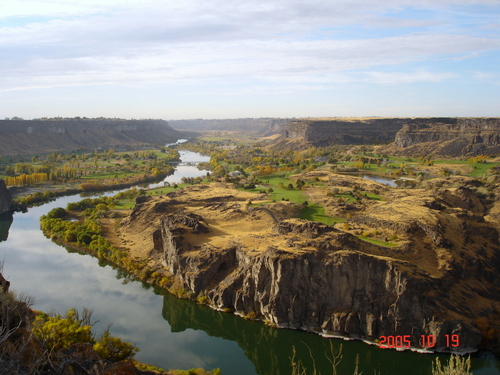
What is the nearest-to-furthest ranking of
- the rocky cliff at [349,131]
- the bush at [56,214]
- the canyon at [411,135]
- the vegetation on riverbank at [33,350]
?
the vegetation on riverbank at [33,350], the bush at [56,214], the canyon at [411,135], the rocky cliff at [349,131]

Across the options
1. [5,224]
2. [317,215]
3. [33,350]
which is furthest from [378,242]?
[5,224]

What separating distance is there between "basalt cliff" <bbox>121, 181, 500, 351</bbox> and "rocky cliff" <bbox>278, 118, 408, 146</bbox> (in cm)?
10745

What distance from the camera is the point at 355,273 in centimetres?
2936

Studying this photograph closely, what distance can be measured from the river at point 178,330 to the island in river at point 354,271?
105cm

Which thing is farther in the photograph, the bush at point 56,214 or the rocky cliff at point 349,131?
the rocky cliff at point 349,131

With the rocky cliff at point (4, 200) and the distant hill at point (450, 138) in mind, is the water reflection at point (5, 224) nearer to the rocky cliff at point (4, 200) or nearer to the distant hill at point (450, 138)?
the rocky cliff at point (4, 200)

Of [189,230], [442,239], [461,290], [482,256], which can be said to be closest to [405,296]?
[461,290]

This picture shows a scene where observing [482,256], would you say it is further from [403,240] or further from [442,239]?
[403,240]

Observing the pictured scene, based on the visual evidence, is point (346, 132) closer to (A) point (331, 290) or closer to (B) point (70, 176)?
(B) point (70, 176)

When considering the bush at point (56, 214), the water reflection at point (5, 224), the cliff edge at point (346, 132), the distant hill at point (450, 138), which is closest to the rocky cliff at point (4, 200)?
the water reflection at point (5, 224)

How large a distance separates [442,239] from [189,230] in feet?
75.4

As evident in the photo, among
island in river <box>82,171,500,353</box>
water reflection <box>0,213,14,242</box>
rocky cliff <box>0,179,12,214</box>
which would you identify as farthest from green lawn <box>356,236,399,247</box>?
rocky cliff <box>0,179,12,214</box>

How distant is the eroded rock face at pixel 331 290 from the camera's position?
2747 cm

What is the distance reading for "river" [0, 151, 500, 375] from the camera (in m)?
26.7
